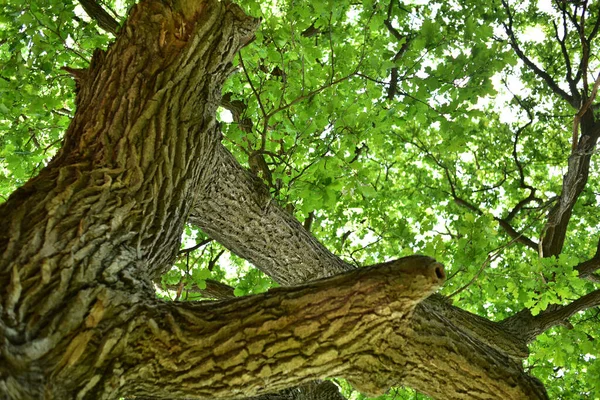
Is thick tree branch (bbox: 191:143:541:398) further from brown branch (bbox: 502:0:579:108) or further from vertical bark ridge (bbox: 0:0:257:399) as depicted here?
brown branch (bbox: 502:0:579:108)

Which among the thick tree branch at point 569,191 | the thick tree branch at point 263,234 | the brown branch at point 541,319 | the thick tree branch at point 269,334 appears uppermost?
the thick tree branch at point 569,191

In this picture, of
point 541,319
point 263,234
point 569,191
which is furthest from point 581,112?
point 263,234

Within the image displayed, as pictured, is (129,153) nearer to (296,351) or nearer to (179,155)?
(179,155)

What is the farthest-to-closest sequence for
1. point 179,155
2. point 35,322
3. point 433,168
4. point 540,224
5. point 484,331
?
1. point 433,168
2. point 540,224
3. point 484,331
4. point 179,155
5. point 35,322

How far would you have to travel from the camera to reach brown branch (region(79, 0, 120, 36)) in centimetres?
527

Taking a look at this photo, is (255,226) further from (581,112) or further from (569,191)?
(569,191)

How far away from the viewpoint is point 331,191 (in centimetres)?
396

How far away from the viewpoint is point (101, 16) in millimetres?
5312

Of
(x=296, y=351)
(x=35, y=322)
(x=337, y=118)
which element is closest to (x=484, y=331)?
(x=337, y=118)

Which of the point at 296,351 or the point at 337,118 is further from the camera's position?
the point at 337,118

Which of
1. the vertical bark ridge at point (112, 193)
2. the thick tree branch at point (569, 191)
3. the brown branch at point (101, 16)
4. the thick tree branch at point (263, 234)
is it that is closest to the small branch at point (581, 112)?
the thick tree branch at point (569, 191)

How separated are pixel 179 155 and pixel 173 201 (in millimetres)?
274

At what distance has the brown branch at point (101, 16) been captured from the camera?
5273mm

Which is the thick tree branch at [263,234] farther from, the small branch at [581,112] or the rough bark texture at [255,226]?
the small branch at [581,112]
